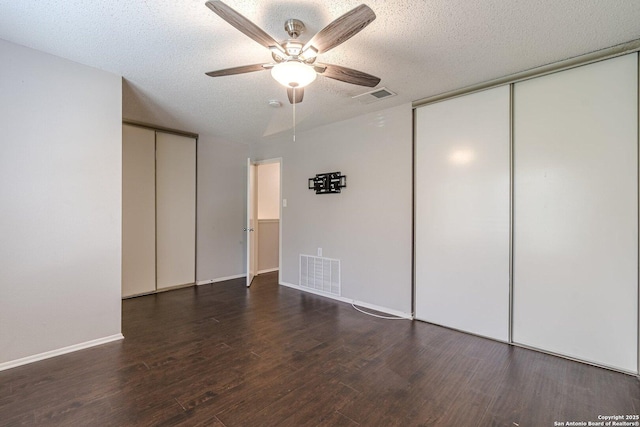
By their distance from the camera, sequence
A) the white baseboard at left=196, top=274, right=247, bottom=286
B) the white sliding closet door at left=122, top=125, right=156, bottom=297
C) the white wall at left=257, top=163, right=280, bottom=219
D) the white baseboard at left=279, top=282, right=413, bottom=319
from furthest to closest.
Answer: the white wall at left=257, top=163, right=280, bottom=219, the white baseboard at left=196, top=274, right=247, bottom=286, the white sliding closet door at left=122, top=125, right=156, bottom=297, the white baseboard at left=279, top=282, right=413, bottom=319

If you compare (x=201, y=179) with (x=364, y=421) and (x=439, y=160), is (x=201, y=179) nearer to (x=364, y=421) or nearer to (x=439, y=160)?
(x=439, y=160)

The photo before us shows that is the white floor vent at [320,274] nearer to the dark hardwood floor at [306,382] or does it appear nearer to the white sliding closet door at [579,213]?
the dark hardwood floor at [306,382]

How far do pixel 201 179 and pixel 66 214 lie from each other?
2.55 m

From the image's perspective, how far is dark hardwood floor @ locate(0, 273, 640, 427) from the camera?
176cm

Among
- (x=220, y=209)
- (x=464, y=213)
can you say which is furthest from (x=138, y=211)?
(x=464, y=213)

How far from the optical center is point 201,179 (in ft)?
16.3

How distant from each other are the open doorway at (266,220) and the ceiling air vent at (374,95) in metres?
2.33

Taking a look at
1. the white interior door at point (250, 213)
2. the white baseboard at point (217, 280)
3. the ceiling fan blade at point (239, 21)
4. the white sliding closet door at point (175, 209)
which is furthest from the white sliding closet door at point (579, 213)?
the white sliding closet door at point (175, 209)

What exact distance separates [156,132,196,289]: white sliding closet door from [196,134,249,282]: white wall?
0.47 ft

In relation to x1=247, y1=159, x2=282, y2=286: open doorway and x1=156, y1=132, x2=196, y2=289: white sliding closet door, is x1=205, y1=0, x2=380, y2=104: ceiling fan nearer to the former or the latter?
x1=156, y1=132, x2=196, y2=289: white sliding closet door

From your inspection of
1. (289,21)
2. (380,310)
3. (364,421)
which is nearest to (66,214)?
(289,21)

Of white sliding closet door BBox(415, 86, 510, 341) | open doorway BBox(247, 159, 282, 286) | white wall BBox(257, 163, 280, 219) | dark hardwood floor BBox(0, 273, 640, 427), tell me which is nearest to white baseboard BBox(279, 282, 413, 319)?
white sliding closet door BBox(415, 86, 510, 341)

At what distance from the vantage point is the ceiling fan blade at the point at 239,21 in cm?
139

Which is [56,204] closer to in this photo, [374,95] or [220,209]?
[220,209]
